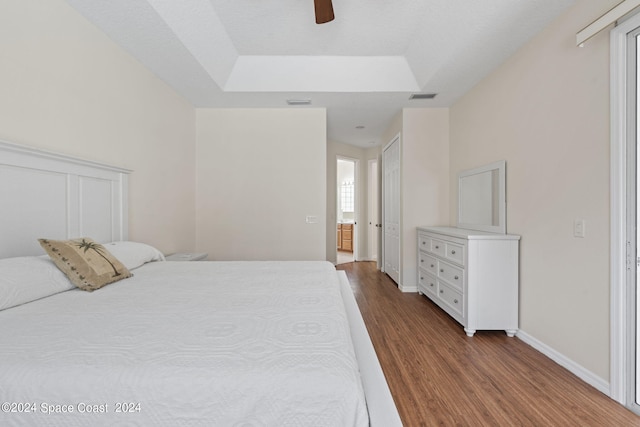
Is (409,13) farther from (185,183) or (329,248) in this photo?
(329,248)

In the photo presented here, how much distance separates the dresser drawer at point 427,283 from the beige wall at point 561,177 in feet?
2.85

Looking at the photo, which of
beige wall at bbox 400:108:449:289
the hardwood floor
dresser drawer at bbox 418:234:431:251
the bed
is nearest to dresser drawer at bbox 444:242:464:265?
dresser drawer at bbox 418:234:431:251

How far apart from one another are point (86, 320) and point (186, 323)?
1.26 feet

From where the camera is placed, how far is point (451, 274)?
8.93ft

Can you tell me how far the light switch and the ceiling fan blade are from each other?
7.01 ft

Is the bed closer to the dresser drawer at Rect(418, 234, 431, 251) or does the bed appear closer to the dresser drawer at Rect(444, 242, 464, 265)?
the dresser drawer at Rect(444, 242, 464, 265)

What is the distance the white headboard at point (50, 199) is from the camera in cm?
155

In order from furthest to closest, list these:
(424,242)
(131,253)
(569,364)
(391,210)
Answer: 1. (391,210)
2. (424,242)
3. (131,253)
4. (569,364)

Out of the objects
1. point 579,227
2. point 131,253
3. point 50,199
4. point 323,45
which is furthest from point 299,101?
point 579,227

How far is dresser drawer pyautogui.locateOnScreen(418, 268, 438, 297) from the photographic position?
10.2ft

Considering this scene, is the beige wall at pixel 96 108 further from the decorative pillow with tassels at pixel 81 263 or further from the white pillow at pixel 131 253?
the decorative pillow with tassels at pixel 81 263

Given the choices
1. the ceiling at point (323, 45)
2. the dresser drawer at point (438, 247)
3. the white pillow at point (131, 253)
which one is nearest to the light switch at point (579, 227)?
the dresser drawer at point (438, 247)

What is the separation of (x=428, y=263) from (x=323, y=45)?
8.70ft

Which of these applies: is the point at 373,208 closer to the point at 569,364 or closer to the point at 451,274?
the point at 451,274
